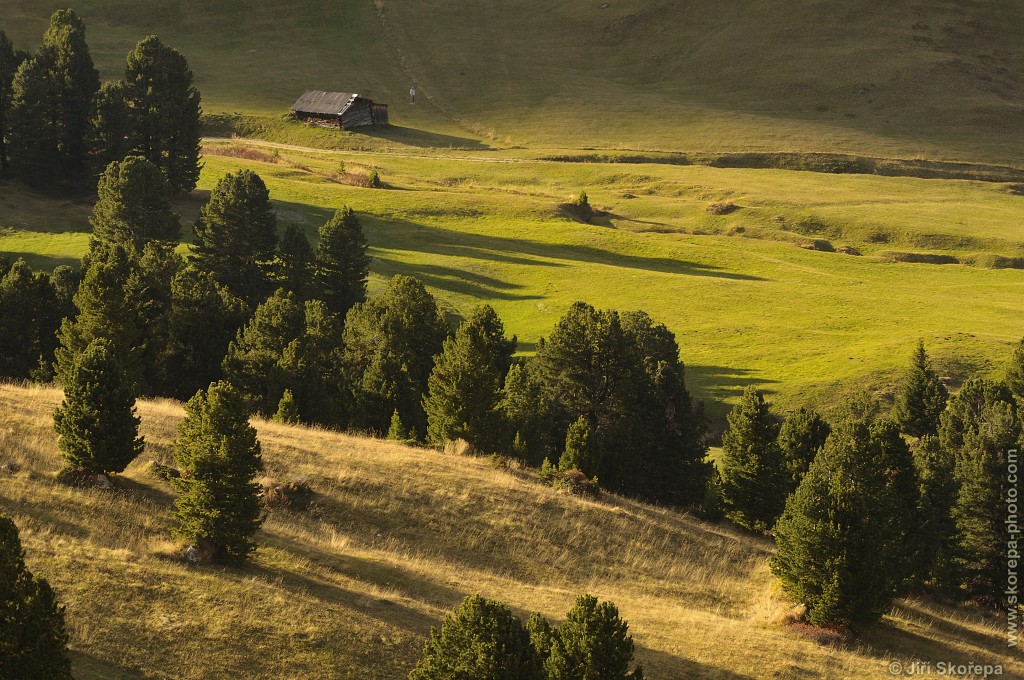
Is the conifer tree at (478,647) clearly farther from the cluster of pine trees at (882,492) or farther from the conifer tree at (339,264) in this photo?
the conifer tree at (339,264)

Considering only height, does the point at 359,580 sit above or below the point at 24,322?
below

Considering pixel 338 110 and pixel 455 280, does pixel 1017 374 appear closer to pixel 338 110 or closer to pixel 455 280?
pixel 455 280

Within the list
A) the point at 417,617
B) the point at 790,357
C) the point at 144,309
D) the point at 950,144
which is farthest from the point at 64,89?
the point at 950,144

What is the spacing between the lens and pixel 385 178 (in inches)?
5699

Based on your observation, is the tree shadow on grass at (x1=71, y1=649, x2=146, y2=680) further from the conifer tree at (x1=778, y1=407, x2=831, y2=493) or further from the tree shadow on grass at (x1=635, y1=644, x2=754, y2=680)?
the conifer tree at (x1=778, y1=407, x2=831, y2=493)

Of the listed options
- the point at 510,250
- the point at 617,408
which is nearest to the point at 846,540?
the point at 617,408

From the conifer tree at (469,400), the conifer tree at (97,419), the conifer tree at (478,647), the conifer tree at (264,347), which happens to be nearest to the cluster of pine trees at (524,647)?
the conifer tree at (478,647)

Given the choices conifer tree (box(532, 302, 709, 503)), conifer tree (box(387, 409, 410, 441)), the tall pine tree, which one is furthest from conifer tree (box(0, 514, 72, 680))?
the tall pine tree

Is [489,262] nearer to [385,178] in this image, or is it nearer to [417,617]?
[385,178]

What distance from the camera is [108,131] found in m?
113

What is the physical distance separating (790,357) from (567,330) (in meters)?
28.3

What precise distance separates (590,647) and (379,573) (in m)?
12.2

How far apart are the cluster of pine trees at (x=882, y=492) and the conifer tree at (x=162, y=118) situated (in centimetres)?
7139

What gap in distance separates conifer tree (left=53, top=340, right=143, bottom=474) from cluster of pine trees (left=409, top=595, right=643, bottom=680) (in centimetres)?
1691
